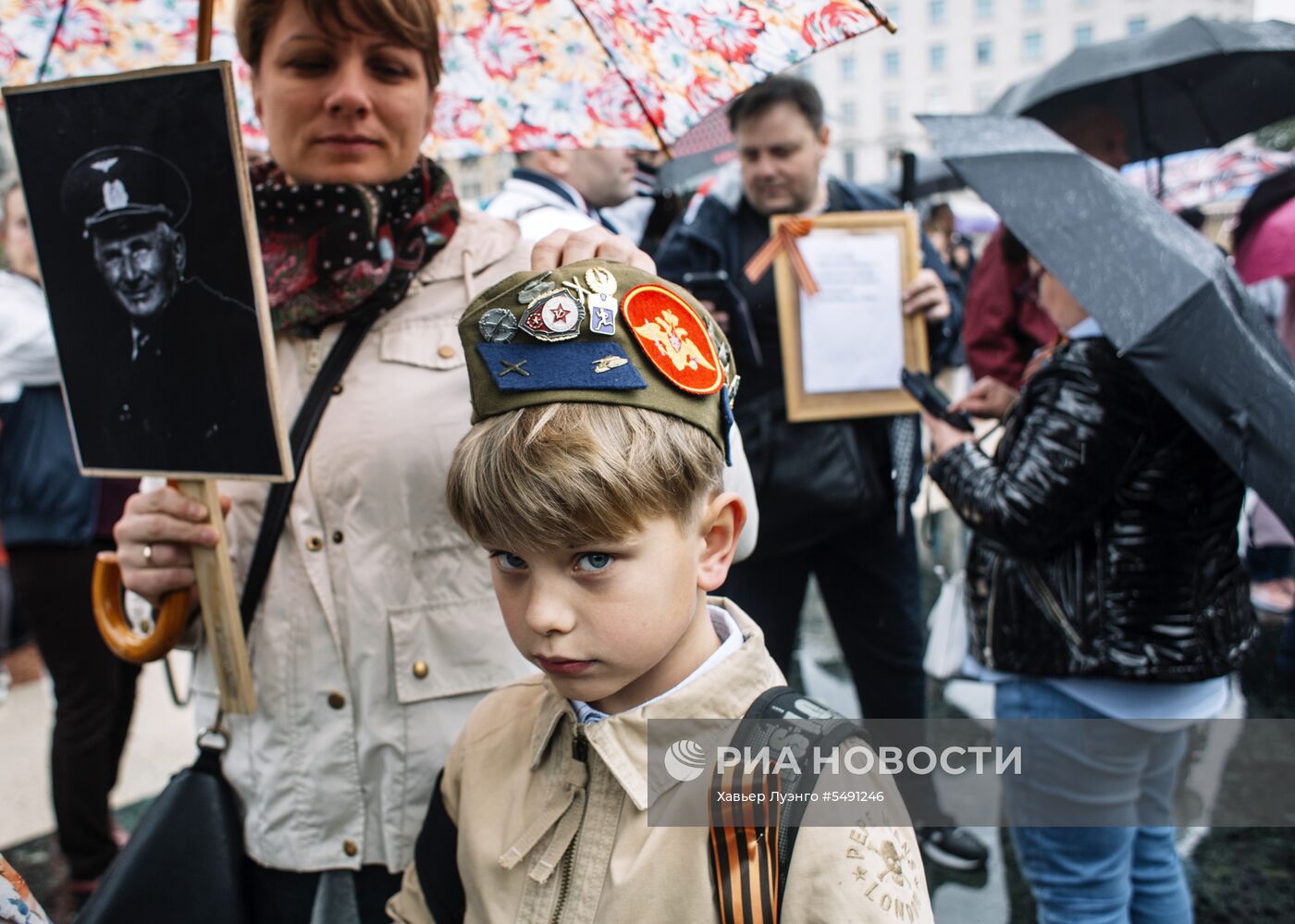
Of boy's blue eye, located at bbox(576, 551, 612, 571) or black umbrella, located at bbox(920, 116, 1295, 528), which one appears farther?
black umbrella, located at bbox(920, 116, 1295, 528)

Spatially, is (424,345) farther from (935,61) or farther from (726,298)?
(935,61)

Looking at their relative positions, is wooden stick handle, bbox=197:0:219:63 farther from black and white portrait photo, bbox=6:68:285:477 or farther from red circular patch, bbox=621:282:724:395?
red circular patch, bbox=621:282:724:395

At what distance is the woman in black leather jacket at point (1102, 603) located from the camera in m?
1.96

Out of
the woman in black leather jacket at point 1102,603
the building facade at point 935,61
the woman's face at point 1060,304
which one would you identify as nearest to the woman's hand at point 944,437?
the woman in black leather jacket at point 1102,603

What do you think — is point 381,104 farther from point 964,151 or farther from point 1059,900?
point 1059,900

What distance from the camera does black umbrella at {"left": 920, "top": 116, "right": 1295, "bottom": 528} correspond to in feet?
5.51

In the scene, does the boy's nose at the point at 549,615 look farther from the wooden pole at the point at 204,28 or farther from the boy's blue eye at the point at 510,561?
the wooden pole at the point at 204,28

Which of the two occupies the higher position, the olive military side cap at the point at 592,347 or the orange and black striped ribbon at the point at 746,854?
the olive military side cap at the point at 592,347

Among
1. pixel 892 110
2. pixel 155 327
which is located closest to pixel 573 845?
pixel 155 327

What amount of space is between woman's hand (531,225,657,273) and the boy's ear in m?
0.37

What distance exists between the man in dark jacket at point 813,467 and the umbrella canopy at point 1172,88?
0.88 metres

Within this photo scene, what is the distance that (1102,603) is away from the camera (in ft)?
6.61

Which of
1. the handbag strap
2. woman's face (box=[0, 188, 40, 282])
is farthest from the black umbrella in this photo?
woman's face (box=[0, 188, 40, 282])

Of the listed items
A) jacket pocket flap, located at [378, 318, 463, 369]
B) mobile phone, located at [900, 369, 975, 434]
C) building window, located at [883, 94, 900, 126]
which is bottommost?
mobile phone, located at [900, 369, 975, 434]
